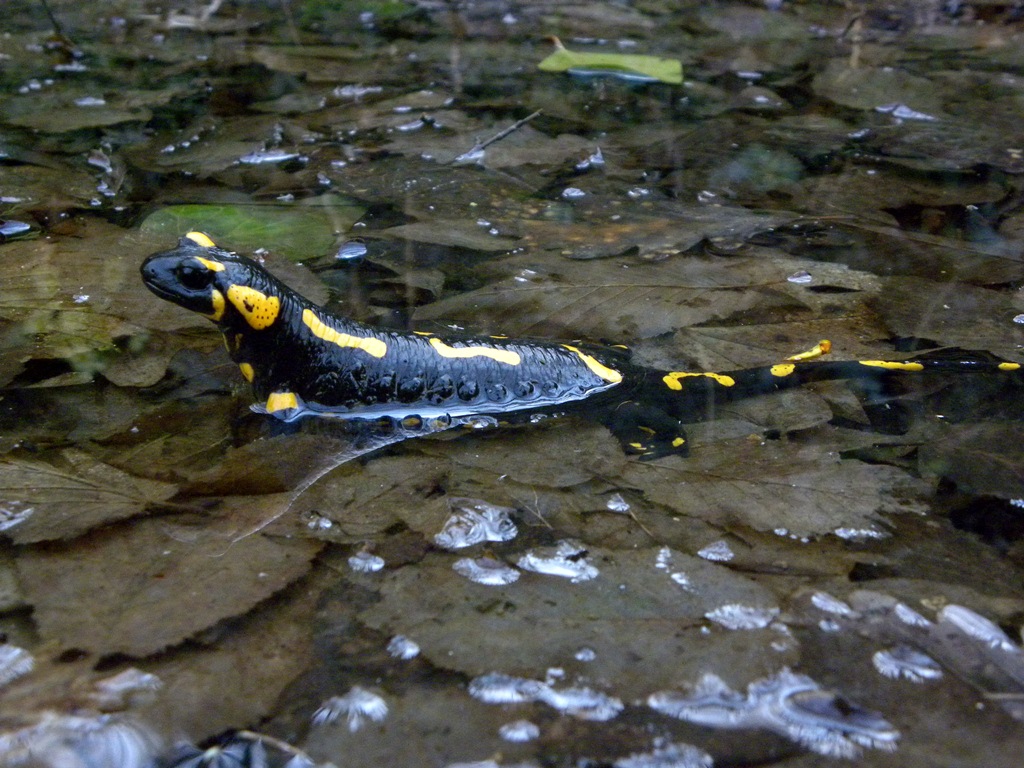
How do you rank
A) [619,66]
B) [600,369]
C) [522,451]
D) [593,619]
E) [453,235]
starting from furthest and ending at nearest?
[619,66], [453,235], [600,369], [522,451], [593,619]

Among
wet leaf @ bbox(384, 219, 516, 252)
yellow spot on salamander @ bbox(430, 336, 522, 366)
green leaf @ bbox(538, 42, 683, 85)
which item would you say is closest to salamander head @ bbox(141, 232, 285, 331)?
yellow spot on salamander @ bbox(430, 336, 522, 366)

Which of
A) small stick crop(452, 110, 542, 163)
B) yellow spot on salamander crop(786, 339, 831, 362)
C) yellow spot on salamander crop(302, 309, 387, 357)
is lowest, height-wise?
yellow spot on salamander crop(786, 339, 831, 362)

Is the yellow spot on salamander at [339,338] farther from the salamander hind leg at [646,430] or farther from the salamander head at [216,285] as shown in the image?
the salamander hind leg at [646,430]

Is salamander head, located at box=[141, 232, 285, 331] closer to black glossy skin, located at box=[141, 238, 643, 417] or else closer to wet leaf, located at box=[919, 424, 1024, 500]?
black glossy skin, located at box=[141, 238, 643, 417]

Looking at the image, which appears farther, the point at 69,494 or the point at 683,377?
the point at 683,377

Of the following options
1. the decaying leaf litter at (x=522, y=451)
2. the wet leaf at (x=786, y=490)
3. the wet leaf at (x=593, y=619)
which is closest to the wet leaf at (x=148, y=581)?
the decaying leaf litter at (x=522, y=451)

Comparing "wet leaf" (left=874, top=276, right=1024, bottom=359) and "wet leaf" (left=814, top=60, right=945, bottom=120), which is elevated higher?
"wet leaf" (left=814, top=60, right=945, bottom=120)

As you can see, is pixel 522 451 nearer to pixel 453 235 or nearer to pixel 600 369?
pixel 600 369

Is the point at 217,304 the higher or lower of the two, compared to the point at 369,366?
higher

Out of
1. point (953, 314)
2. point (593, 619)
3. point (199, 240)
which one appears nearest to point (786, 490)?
point (593, 619)
